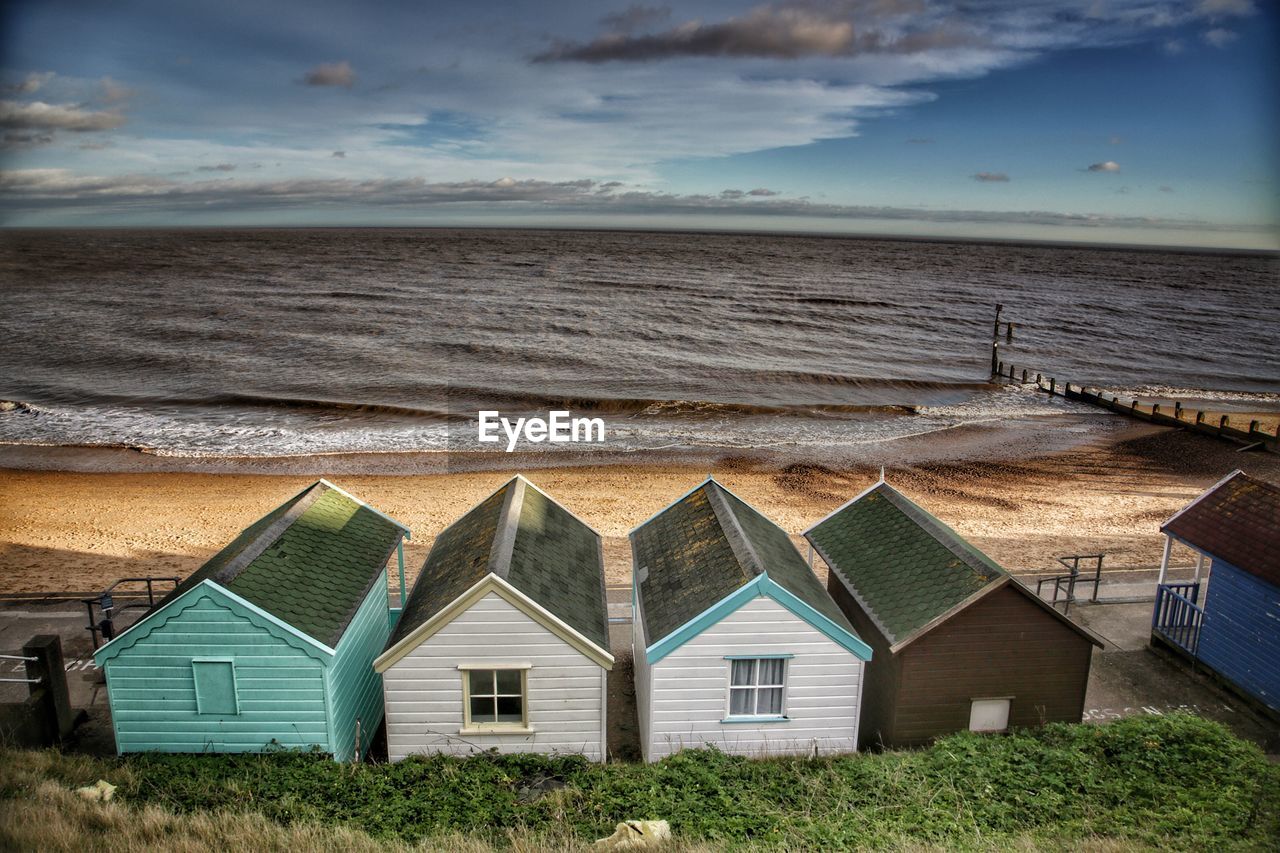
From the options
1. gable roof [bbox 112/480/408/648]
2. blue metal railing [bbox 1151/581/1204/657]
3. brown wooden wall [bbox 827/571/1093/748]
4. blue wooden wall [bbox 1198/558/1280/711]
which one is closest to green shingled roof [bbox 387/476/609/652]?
gable roof [bbox 112/480/408/648]

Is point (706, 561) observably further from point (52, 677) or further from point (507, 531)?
point (52, 677)

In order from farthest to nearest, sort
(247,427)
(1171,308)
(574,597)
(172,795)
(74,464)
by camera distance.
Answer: (1171,308) < (247,427) < (74,464) < (574,597) < (172,795)

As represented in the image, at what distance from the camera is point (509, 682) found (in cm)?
→ 1223

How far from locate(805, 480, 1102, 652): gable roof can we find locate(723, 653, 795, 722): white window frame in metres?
1.83

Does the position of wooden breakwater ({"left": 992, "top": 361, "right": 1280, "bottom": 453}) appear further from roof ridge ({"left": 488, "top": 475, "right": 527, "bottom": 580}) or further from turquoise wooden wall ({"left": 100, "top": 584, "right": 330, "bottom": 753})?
turquoise wooden wall ({"left": 100, "top": 584, "right": 330, "bottom": 753})

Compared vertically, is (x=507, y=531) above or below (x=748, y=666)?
above

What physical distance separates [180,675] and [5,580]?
1318 cm

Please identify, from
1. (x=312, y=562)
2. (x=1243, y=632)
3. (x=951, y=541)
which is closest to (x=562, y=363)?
(x=312, y=562)

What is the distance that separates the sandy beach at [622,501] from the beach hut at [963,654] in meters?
9.00

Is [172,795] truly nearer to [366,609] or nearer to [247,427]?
[366,609]

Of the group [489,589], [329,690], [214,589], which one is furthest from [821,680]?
[214,589]

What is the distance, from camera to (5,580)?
2041cm

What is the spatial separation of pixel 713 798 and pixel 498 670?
3.81 meters

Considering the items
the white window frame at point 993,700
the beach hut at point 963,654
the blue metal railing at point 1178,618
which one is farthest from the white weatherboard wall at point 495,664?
the blue metal railing at point 1178,618
